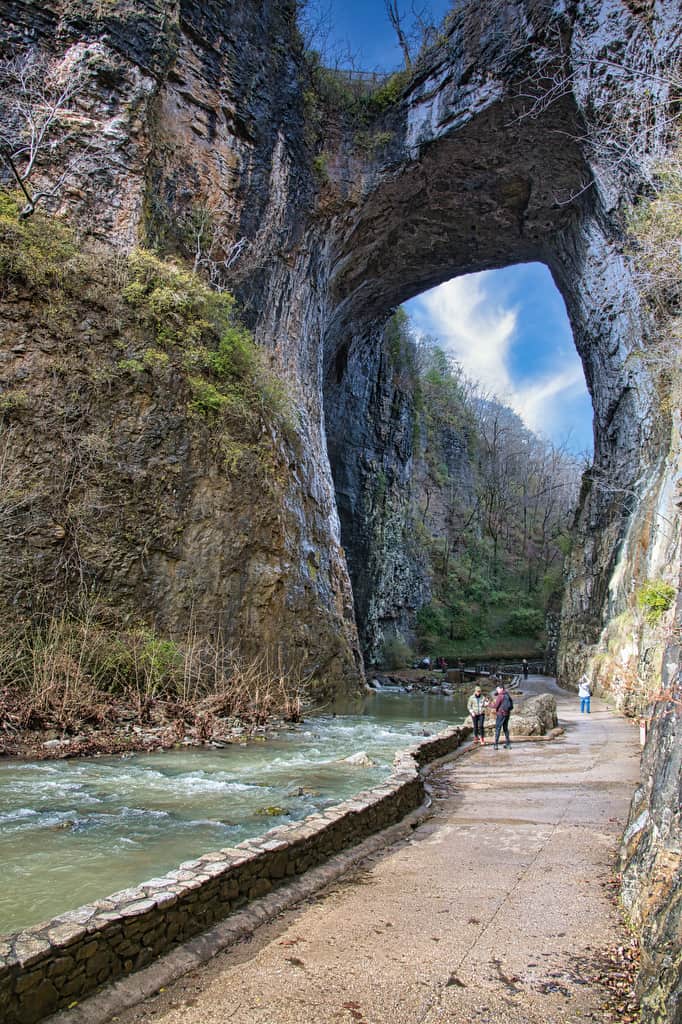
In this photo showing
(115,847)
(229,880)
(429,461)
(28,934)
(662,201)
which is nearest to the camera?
(28,934)

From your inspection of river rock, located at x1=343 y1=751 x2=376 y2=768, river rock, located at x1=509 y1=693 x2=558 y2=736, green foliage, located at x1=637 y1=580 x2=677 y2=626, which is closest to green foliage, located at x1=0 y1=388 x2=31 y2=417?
river rock, located at x1=343 y1=751 x2=376 y2=768

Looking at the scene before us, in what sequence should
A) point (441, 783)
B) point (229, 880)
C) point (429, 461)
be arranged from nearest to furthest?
point (229, 880), point (441, 783), point (429, 461)

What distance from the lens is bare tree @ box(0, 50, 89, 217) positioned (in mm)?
15875

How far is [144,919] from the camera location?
401 cm

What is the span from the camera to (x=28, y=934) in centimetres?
353

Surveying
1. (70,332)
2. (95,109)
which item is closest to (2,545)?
(70,332)

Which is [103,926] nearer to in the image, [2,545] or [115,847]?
[115,847]

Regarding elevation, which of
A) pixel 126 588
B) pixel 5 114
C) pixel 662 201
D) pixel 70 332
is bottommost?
pixel 126 588

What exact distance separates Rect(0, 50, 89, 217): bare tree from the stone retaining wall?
15.6 m

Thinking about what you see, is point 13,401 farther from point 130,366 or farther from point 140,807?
point 140,807

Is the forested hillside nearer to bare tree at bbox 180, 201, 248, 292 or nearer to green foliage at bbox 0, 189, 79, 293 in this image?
bare tree at bbox 180, 201, 248, 292

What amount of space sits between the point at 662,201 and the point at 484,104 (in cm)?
1242

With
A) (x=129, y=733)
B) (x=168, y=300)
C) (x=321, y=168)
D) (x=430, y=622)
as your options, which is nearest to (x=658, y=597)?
Result: (x=129, y=733)

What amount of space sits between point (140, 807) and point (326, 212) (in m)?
22.9
